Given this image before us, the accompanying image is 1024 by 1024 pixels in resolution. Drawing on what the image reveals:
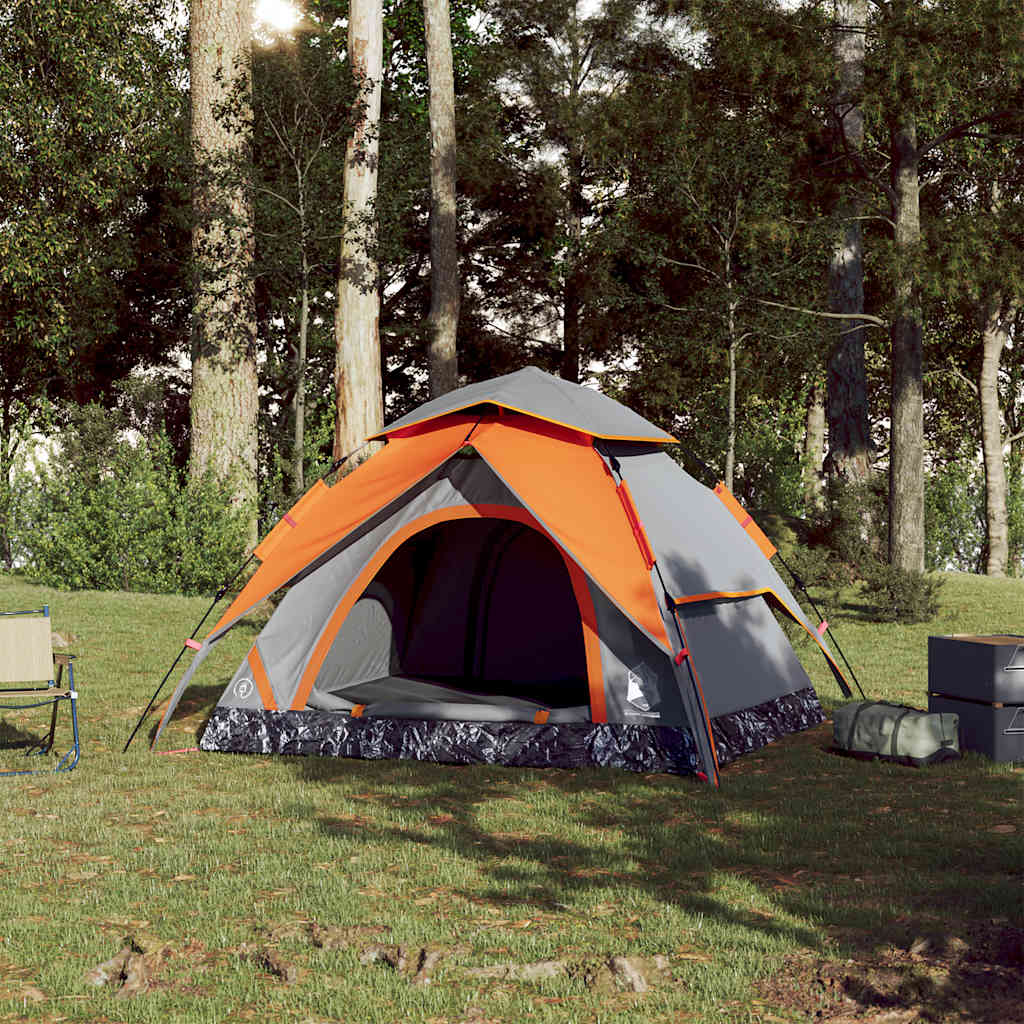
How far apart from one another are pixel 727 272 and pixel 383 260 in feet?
14.3

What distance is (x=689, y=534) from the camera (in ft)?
26.9

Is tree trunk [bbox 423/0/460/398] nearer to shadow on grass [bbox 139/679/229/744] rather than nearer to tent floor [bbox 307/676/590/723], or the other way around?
shadow on grass [bbox 139/679/229/744]

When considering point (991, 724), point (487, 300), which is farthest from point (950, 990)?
point (487, 300)

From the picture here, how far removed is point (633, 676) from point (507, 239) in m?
20.0

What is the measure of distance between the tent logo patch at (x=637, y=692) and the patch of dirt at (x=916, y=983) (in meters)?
3.10

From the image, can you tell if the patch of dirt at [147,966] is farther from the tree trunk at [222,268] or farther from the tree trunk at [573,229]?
the tree trunk at [573,229]

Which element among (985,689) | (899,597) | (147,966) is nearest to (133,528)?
(899,597)

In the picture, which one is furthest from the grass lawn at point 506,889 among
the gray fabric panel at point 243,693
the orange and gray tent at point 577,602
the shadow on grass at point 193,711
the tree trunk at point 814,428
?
the tree trunk at point 814,428

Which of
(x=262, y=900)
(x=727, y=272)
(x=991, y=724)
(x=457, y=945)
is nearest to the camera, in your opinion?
(x=457, y=945)

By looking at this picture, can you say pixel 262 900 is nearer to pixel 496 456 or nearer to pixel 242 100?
pixel 496 456

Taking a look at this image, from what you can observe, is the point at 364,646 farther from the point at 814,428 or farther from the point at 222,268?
the point at 814,428

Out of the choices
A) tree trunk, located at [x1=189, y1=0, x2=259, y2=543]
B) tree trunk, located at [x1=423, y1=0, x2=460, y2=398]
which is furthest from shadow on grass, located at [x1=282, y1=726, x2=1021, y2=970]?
tree trunk, located at [x1=423, y1=0, x2=460, y2=398]

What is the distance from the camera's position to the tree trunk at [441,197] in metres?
18.8

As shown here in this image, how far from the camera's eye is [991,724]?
7.58 meters
